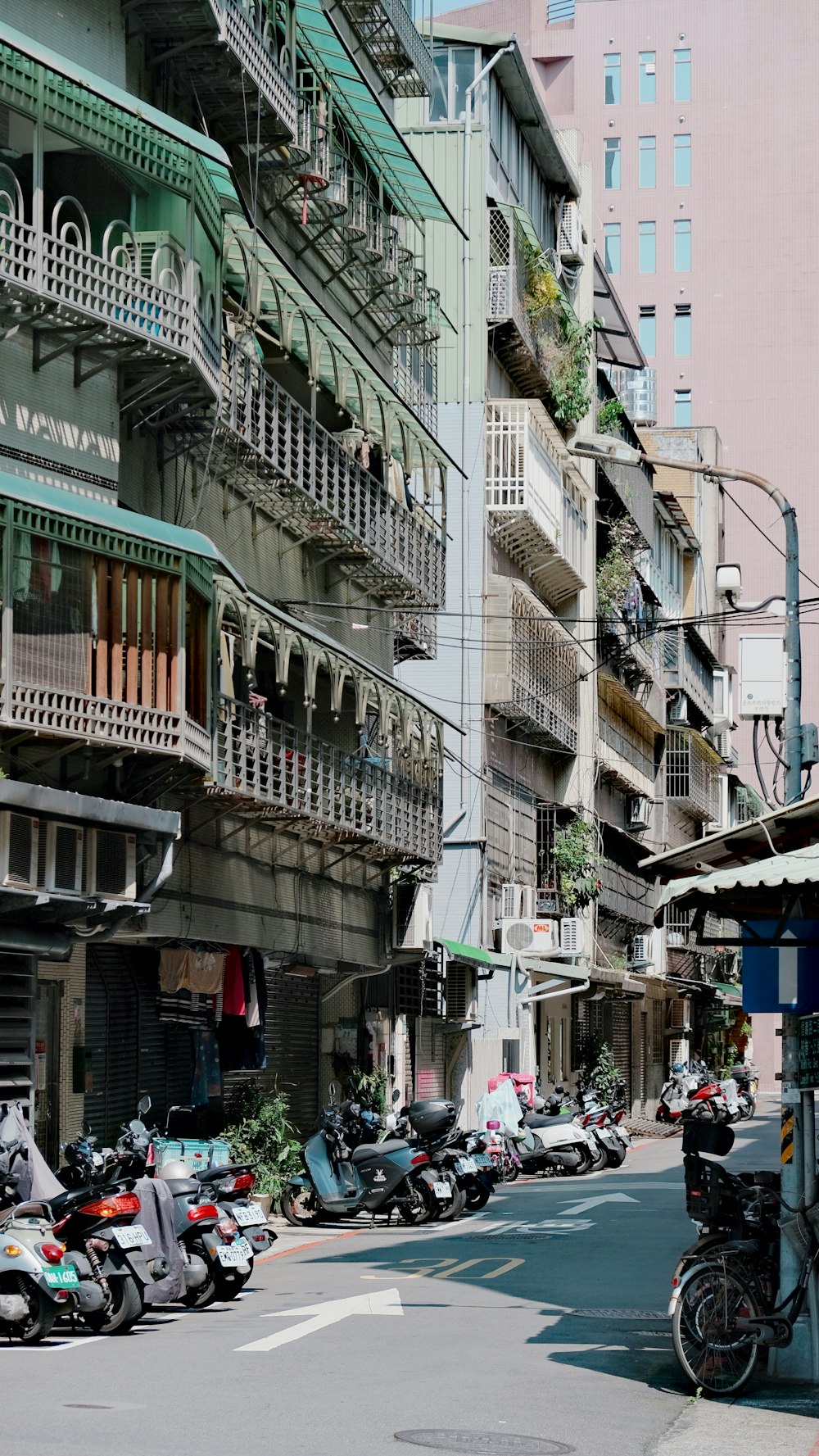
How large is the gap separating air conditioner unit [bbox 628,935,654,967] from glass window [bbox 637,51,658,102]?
3839cm

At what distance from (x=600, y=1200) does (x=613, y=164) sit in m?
61.7

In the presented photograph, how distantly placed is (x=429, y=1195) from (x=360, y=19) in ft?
55.1

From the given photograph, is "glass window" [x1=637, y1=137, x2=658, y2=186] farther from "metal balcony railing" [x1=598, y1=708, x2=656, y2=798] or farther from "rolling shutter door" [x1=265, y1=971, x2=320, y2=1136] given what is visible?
"rolling shutter door" [x1=265, y1=971, x2=320, y2=1136]

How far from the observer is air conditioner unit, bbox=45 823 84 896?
17547 mm

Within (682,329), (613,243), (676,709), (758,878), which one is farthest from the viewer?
(613,243)

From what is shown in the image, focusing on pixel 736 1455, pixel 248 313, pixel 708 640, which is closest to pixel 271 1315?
pixel 736 1455

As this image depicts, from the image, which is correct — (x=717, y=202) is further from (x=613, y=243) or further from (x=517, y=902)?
(x=517, y=902)

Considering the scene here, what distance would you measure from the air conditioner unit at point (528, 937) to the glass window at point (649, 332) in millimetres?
40908

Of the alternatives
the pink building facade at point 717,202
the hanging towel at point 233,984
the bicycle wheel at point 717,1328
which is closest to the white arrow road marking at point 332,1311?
the bicycle wheel at point 717,1328

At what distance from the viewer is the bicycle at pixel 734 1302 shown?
446 inches

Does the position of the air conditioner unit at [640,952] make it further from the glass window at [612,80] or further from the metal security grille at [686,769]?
the glass window at [612,80]

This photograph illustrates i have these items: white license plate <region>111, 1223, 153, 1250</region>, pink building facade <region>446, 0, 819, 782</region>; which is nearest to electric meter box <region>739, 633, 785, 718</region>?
white license plate <region>111, 1223, 153, 1250</region>

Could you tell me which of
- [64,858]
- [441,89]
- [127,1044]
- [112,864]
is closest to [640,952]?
[441,89]

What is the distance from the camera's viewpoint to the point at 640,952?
5541 cm
